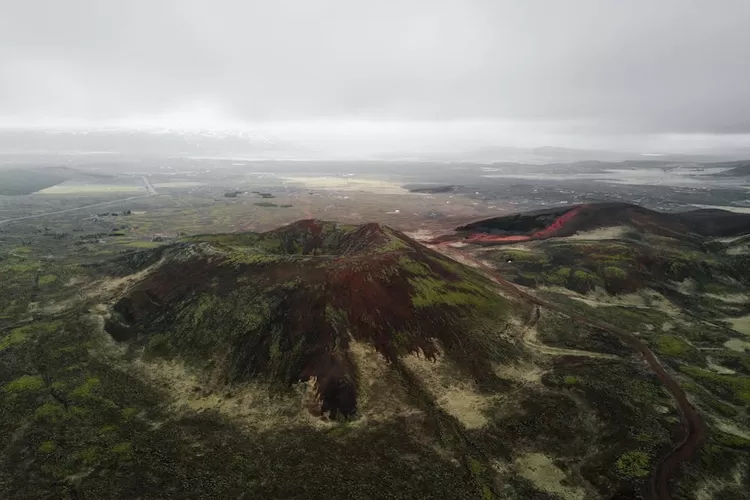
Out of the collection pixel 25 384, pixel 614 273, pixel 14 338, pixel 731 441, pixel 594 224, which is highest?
pixel 594 224

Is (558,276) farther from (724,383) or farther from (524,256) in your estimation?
(724,383)

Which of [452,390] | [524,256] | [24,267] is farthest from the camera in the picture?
[524,256]

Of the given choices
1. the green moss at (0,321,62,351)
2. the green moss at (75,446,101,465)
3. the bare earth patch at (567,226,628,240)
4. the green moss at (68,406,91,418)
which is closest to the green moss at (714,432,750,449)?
the green moss at (75,446,101,465)

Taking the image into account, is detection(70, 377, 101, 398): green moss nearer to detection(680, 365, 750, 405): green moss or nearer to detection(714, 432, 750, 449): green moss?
detection(714, 432, 750, 449): green moss

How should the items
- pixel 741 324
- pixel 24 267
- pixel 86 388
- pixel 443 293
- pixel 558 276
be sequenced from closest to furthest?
pixel 86 388 → pixel 443 293 → pixel 741 324 → pixel 558 276 → pixel 24 267

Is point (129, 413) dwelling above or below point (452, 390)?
below

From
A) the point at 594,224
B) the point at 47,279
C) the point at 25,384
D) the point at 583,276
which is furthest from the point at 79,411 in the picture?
the point at 594,224
